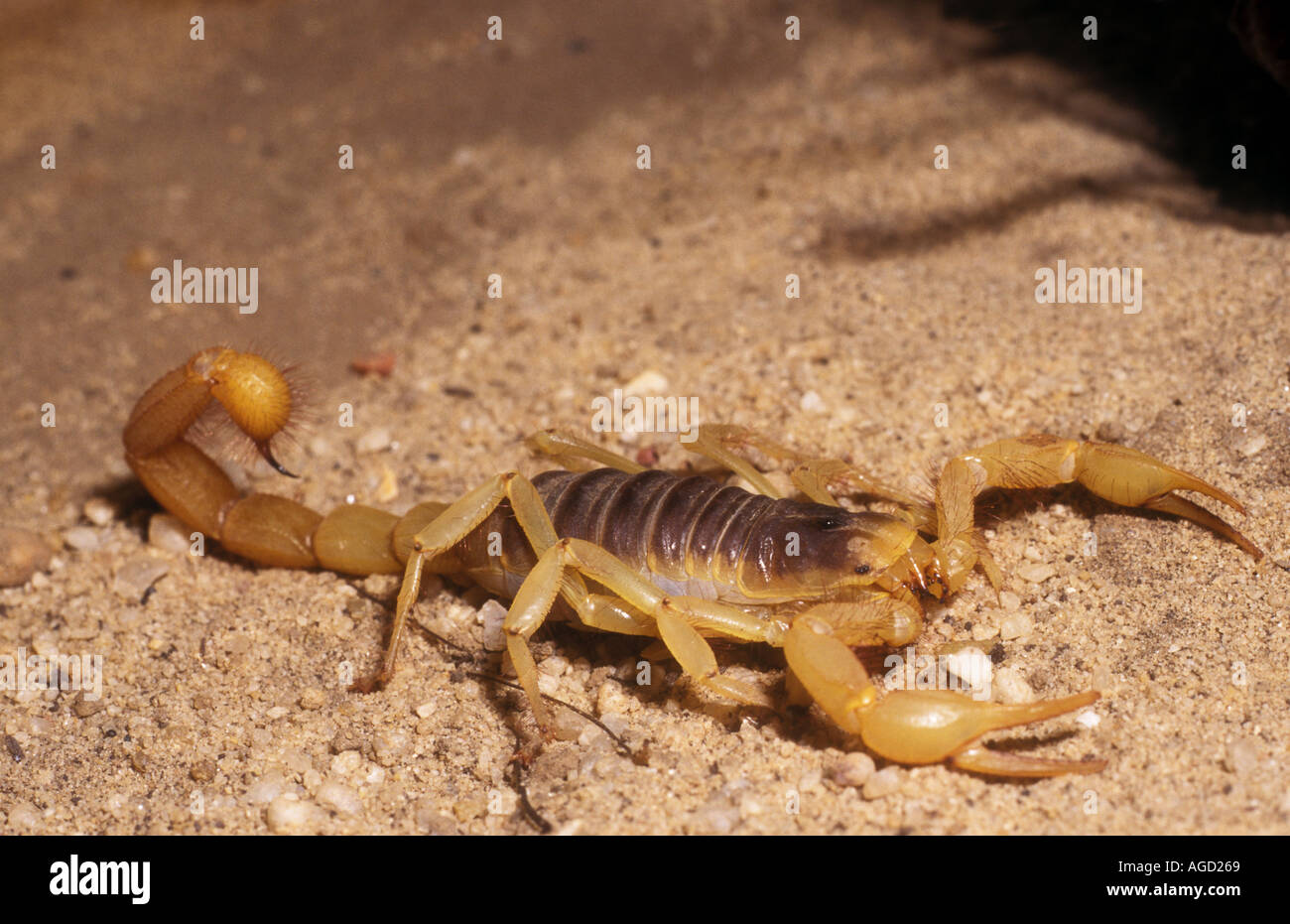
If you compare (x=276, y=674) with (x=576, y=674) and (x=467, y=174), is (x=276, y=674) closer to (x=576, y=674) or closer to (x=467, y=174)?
(x=576, y=674)

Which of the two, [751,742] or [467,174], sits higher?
[467,174]

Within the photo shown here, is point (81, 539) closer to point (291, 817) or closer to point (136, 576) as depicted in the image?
point (136, 576)

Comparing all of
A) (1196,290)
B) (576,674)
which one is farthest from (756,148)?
(576,674)

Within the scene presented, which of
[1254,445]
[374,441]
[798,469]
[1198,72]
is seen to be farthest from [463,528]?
[1198,72]

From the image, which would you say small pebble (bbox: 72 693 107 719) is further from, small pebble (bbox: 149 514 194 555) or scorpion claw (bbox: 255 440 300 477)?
scorpion claw (bbox: 255 440 300 477)

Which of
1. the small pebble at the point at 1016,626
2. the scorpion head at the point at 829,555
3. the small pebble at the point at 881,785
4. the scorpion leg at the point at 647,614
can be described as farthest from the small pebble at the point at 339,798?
the small pebble at the point at 1016,626

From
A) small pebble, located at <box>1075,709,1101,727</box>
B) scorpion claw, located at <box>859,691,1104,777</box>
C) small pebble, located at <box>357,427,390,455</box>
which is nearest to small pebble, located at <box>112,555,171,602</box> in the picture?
small pebble, located at <box>357,427,390,455</box>

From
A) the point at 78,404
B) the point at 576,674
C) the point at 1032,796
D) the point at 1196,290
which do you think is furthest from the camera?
the point at 78,404
